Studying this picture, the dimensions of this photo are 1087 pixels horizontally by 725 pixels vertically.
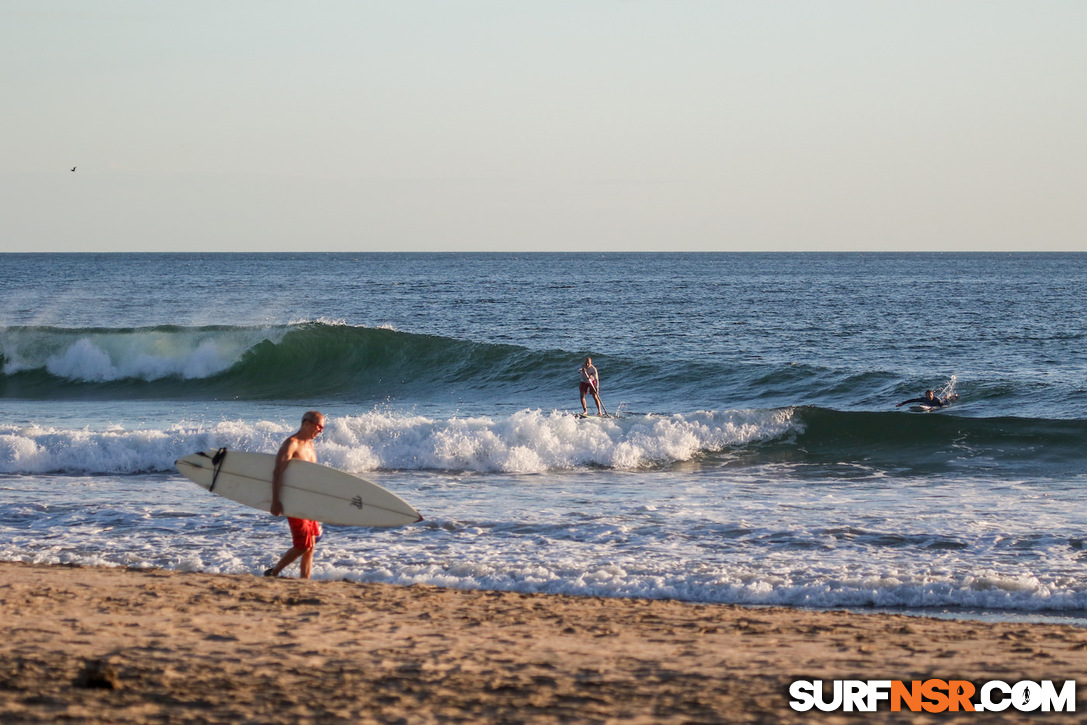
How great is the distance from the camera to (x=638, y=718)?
4.29 m

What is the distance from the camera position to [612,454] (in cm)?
1516

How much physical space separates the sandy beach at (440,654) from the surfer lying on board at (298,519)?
0.24 m

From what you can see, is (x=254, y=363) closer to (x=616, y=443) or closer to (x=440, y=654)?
(x=616, y=443)

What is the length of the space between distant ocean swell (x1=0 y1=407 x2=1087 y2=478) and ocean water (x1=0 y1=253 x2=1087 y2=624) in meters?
0.06

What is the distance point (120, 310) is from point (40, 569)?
44.0m

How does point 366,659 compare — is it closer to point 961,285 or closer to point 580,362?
point 580,362

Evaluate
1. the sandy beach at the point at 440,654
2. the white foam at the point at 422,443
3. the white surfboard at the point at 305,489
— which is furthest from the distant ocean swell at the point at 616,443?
the sandy beach at the point at 440,654

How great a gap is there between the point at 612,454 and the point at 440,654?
32.8ft

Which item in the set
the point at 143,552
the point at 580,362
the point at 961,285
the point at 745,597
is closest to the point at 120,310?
the point at 580,362

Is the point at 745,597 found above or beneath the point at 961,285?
beneath

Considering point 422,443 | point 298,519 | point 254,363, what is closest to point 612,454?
point 422,443

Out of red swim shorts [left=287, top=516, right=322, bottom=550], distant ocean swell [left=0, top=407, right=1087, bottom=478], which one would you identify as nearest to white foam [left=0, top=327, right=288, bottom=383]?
distant ocean swell [left=0, top=407, right=1087, bottom=478]

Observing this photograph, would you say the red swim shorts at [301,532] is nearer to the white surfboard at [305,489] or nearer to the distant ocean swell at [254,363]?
the white surfboard at [305,489]

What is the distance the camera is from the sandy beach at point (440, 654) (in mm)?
4395
